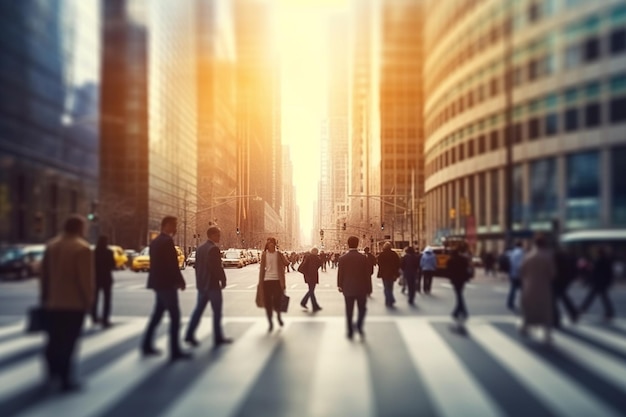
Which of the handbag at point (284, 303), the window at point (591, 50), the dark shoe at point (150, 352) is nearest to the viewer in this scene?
the window at point (591, 50)

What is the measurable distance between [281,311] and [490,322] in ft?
7.70

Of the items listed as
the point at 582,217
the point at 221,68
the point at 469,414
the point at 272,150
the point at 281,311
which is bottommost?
the point at 469,414

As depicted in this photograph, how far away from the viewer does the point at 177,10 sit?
3.52m

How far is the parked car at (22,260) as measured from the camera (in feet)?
10.7

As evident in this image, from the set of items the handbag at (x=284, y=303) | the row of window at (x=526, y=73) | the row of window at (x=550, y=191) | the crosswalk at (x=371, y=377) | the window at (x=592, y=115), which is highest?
the row of window at (x=526, y=73)

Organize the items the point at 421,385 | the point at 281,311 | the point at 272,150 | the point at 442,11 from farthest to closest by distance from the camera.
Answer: the point at 281,311, the point at 272,150, the point at 421,385, the point at 442,11

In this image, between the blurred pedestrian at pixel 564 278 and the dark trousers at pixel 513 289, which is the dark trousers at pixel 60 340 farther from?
the blurred pedestrian at pixel 564 278

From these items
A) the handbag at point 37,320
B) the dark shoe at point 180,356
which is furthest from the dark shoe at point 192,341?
the handbag at point 37,320

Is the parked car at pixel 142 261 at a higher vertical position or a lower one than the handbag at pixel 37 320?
higher

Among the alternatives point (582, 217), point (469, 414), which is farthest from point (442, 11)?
point (469, 414)

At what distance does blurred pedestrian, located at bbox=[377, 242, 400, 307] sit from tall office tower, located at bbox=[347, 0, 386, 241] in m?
0.23

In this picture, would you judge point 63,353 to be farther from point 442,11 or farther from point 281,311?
point 442,11

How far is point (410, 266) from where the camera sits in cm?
420

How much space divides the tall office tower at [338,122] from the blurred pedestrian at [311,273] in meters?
0.31
